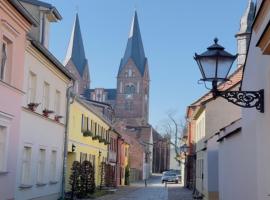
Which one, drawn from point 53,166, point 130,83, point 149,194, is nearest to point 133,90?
point 130,83

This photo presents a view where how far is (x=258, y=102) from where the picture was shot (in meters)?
8.57

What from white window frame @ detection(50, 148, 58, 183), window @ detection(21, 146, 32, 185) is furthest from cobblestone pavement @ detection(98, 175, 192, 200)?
window @ detection(21, 146, 32, 185)

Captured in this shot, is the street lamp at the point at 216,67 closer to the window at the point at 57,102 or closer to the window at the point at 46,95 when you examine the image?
the window at the point at 46,95

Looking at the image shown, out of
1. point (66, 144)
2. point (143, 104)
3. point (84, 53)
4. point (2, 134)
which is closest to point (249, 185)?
point (2, 134)

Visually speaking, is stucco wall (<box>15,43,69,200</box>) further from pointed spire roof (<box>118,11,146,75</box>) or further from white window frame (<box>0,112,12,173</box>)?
pointed spire roof (<box>118,11,146,75</box>)

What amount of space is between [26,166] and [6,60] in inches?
211

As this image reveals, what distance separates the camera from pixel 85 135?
33375 millimetres

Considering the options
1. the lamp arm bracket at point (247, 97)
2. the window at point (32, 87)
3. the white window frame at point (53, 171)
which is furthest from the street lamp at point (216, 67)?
the white window frame at point (53, 171)

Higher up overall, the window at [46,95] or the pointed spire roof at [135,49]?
the pointed spire roof at [135,49]

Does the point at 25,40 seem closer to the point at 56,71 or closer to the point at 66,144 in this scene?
the point at 56,71

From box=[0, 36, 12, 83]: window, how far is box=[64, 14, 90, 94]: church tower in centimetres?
8590

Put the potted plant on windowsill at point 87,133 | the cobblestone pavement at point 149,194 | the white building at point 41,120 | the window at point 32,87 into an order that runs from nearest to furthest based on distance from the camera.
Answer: the white building at point 41,120, the window at point 32,87, the potted plant on windowsill at point 87,133, the cobblestone pavement at point 149,194

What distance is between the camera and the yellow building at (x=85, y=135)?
29719mm

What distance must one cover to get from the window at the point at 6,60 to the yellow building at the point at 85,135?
1219cm
